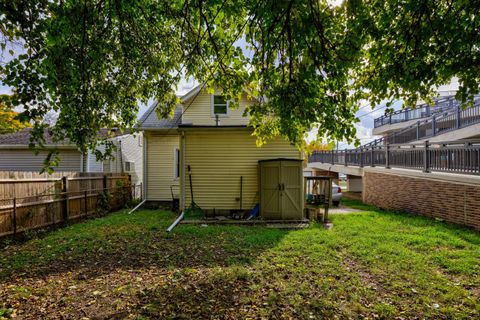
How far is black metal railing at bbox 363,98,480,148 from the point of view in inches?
503

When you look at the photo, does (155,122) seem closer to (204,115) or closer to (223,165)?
(204,115)

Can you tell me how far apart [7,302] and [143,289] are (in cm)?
192

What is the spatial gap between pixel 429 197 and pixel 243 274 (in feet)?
29.9

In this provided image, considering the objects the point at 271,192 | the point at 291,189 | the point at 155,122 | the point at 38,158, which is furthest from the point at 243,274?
the point at 38,158

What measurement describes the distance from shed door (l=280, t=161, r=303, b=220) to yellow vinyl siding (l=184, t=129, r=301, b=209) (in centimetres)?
114

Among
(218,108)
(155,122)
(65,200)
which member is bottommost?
(65,200)

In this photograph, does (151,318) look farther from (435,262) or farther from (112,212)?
(112,212)

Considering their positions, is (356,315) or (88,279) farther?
(88,279)

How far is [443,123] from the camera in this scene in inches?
596

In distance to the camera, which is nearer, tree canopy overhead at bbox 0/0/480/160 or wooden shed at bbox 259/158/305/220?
tree canopy overhead at bbox 0/0/480/160

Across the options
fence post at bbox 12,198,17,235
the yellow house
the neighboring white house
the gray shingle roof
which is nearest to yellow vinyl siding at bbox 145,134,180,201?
the gray shingle roof

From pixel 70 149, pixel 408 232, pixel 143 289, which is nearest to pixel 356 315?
pixel 143 289

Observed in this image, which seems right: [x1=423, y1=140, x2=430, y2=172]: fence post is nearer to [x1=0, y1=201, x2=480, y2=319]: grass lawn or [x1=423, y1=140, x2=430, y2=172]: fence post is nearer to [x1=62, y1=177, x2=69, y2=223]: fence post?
[x1=0, y1=201, x2=480, y2=319]: grass lawn

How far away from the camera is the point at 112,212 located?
1288 centimetres
